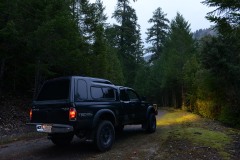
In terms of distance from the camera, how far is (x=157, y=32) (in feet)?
225

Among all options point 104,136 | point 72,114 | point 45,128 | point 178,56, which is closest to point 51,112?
point 45,128

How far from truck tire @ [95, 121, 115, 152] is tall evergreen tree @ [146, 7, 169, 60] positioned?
5853 centimetres

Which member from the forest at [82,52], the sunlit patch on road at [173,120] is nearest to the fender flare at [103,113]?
the forest at [82,52]

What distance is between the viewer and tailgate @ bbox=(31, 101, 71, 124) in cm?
963

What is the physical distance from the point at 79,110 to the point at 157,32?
199 ft

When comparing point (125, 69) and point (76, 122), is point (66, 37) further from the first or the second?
point (125, 69)

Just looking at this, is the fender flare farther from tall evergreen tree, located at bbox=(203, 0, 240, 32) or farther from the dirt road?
tall evergreen tree, located at bbox=(203, 0, 240, 32)

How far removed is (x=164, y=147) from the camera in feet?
36.5

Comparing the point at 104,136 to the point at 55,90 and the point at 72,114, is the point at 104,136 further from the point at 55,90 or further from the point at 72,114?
the point at 55,90

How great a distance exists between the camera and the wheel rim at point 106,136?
10.5m

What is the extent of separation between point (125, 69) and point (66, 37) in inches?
1727

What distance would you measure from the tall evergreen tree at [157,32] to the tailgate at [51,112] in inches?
2334

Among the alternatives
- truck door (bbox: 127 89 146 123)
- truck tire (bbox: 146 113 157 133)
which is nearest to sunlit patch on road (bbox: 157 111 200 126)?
truck tire (bbox: 146 113 157 133)

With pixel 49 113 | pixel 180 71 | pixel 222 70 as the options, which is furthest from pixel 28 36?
pixel 180 71
